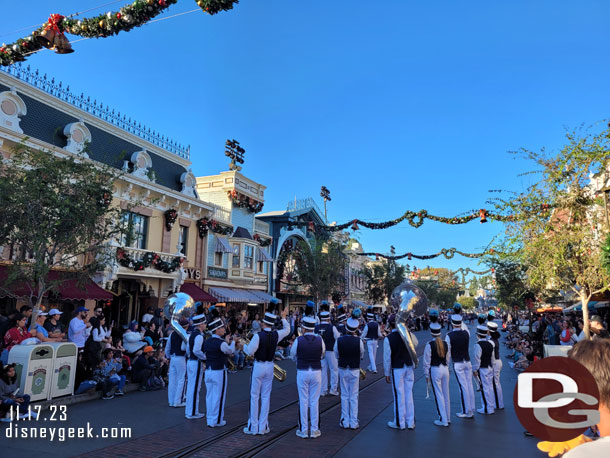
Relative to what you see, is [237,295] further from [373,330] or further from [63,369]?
[63,369]

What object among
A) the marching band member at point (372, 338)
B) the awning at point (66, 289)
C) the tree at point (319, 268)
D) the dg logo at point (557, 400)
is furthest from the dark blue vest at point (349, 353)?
the tree at point (319, 268)

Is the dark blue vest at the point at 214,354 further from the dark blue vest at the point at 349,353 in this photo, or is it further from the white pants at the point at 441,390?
the white pants at the point at 441,390

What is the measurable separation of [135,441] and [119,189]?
1397 centimetres

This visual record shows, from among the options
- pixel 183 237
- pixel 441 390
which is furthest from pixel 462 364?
pixel 183 237

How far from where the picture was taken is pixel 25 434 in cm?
647

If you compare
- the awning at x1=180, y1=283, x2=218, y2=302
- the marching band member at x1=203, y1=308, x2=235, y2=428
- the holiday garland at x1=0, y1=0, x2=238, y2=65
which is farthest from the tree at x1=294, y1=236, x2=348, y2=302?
the holiday garland at x1=0, y1=0, x2=238, y2=65

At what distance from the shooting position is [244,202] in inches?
1073

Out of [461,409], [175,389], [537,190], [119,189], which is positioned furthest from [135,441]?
[119,189]

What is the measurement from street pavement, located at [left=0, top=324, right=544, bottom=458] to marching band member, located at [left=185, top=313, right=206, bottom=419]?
265 mm

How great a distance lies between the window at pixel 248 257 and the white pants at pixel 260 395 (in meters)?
19.8

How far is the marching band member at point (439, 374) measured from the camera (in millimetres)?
7566

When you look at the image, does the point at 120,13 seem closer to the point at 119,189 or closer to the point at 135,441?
the point at 135,441

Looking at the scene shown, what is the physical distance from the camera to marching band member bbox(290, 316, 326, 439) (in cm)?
685

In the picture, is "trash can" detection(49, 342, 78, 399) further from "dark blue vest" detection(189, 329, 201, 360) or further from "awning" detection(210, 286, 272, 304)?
"awning" detection(210, 286, 272, 304)
